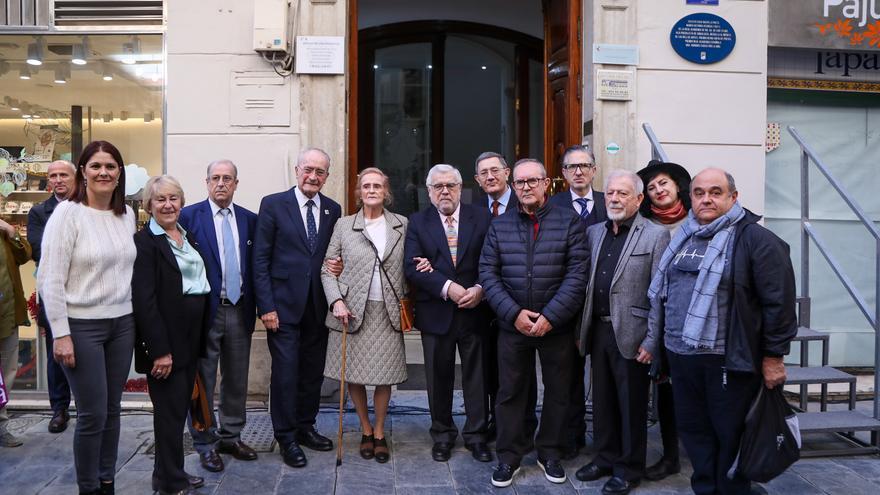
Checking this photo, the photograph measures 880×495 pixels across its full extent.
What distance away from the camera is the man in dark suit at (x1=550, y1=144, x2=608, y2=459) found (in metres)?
4.55

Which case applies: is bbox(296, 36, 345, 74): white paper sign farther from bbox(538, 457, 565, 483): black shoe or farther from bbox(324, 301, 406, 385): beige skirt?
bbox(538, 457, 565, 483): black shoe

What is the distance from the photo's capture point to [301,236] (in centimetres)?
446

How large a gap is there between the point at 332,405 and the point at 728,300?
321 cm

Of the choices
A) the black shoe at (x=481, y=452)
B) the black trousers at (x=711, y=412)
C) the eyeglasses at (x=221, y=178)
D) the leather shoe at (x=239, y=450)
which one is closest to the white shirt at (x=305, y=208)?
the eyeglasses at (x=221, y=178)

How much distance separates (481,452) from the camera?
14.5ft

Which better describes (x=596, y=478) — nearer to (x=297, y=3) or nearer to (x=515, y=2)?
(x=297, y=3)

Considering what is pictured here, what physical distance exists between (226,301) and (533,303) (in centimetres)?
184

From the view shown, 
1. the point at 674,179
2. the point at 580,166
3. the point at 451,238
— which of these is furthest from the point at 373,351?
the point at 674,179

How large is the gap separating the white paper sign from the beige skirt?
88.1 inches

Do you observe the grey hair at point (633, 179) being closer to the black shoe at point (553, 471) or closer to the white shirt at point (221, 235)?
the black shoe at point (553, 471)

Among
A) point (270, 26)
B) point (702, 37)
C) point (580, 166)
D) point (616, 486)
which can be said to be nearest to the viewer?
point (616, 486)

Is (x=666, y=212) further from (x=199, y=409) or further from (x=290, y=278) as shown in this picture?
(x=199, y=409)

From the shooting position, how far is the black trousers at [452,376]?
14.6ft

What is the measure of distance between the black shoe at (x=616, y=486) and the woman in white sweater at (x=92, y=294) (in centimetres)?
265
